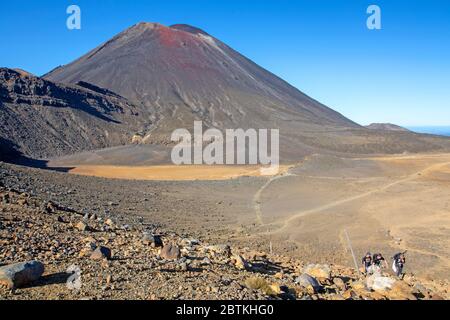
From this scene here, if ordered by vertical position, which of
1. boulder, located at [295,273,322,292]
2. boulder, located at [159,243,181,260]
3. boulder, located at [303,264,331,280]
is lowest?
boulder, located at [303,264,331,280]

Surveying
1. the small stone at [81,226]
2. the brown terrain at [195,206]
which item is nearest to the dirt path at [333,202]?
the brown terrain at [195,206]

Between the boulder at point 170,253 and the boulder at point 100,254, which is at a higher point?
the boulder at point 100,254

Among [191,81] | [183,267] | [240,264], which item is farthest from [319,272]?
[191,81]

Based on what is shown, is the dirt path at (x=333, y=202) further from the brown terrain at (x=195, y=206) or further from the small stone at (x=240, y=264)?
the small stone at (x=240, y=264)

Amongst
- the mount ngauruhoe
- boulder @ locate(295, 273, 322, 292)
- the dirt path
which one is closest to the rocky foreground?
boulder @ locate(295, 273, 322, 292)

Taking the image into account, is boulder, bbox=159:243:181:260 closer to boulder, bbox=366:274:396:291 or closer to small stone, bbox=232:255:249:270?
small stone, bbox=232:255:249:270

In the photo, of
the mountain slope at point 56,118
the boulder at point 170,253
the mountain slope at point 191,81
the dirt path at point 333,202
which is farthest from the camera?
the mountain slope at point 191,81

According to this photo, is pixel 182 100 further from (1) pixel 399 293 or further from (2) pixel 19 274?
(2) pixel 19 274
